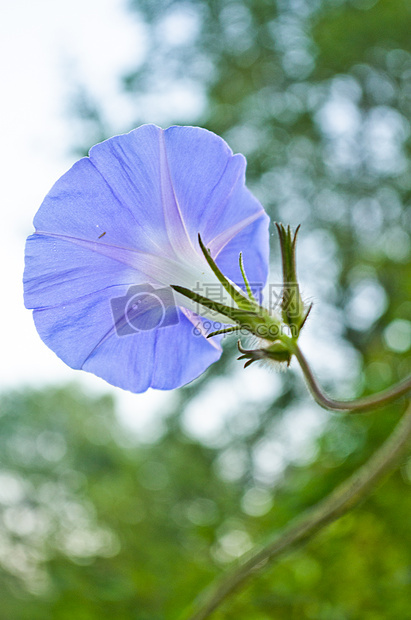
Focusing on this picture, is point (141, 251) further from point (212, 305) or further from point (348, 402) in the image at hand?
point (348, 402)

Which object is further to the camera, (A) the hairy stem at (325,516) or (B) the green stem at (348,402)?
(A) the hairy stem at (325,516)

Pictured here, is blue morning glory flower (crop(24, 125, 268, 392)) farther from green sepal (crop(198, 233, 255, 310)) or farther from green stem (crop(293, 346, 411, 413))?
green stem (crop(293, 346, 411, 413))

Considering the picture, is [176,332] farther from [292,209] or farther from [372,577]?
[292,209]

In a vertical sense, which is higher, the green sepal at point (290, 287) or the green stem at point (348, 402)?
the green sepal at point (290, 287)

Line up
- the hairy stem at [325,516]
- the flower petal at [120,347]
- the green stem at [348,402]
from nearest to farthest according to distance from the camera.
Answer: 1. the green stem at [348,402]
2. the flower petal at [120,347]
3. the hairy stem at [325,516]

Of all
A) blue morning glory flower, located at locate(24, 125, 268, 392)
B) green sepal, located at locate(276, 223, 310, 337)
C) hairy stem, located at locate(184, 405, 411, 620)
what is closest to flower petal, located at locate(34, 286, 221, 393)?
blue morning glory flower, located at locate(24, 125, 268, 392)

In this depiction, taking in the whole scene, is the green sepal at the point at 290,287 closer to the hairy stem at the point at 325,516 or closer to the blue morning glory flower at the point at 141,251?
the blue morning glory flower at the point at 141,251

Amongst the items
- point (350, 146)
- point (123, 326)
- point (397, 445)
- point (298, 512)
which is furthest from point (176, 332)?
point (350, 146)

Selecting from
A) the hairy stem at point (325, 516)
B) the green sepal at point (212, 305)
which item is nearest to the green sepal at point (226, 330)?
the green sepal at point (212, 305)
